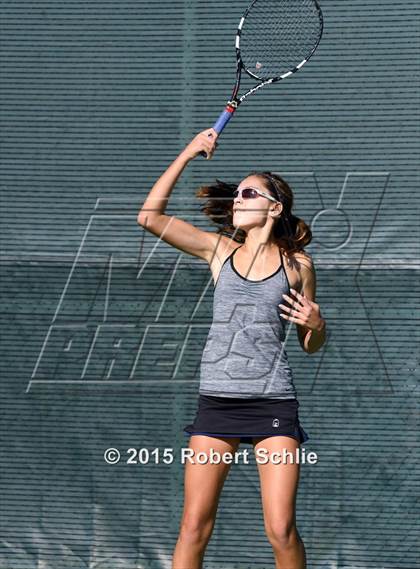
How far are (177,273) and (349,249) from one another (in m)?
0.69

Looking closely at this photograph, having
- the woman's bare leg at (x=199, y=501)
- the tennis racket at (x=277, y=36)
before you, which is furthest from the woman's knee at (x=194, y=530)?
the tennis racket at (x=277, y=36)

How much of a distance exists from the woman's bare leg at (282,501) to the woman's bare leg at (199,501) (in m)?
0.13

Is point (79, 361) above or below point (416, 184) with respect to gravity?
below

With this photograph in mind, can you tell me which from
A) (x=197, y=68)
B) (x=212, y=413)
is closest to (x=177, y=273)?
(x=197, y=68)

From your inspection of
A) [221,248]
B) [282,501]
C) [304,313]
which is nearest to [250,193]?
[221,248]

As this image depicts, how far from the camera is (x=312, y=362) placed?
423 cm

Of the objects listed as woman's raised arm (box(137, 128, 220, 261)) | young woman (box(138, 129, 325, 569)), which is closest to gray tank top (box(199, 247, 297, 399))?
young woman (box(138, 129, 325, 569))

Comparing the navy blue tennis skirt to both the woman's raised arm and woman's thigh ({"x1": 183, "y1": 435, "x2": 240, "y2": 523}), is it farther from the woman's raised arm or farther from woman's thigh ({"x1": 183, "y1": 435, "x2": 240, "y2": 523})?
the woman's raised arm

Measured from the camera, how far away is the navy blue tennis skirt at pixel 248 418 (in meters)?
3.24

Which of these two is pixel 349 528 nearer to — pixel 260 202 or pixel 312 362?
pixel 312 362

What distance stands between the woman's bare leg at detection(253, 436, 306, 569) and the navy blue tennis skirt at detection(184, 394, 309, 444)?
1.3 inches

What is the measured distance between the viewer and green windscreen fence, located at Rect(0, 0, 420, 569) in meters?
4.18

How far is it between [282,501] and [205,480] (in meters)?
0.24

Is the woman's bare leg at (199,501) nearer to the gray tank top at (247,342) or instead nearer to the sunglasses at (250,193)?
the gray tank top at (247,342)
